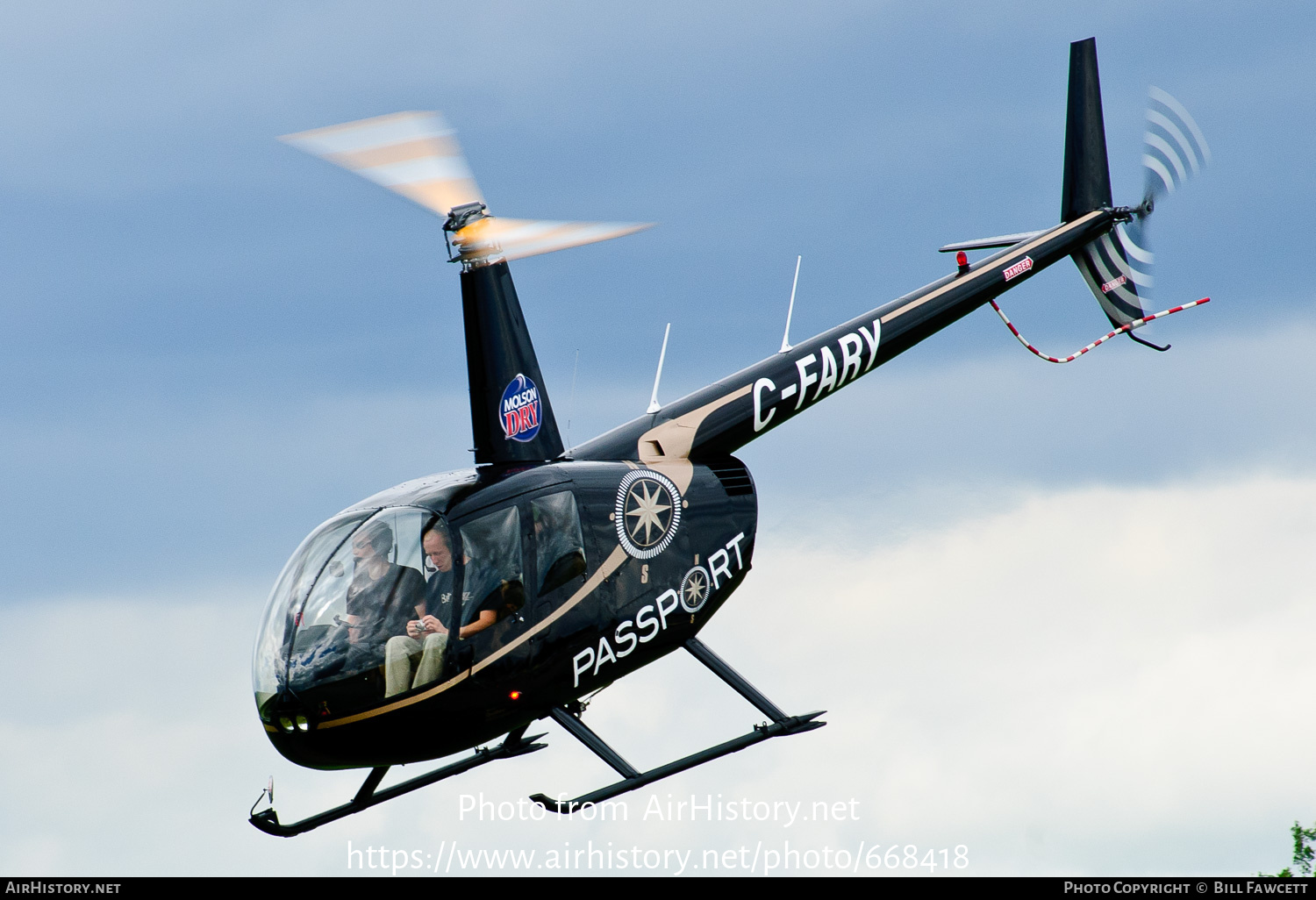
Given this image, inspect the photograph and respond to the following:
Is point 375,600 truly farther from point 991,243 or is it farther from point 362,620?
point 991,243

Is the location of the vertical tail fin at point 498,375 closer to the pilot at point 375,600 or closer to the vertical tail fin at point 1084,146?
the pilot at point 375,600

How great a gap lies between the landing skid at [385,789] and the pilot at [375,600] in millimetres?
1453

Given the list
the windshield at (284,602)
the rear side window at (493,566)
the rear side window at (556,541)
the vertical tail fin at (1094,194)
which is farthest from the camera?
the vertical tail fin at (1094,194)

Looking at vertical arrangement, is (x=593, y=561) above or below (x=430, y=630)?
above

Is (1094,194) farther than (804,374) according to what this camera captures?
Yes

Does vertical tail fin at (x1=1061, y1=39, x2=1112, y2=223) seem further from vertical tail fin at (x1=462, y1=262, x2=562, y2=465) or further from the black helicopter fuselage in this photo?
vertical tail fin at (x1=462, y1=262, x2=562, y2=465)

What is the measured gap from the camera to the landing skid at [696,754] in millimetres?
16344

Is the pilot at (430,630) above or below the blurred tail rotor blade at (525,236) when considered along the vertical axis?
below

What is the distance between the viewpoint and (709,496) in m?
18.1

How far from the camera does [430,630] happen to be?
15.2 meters

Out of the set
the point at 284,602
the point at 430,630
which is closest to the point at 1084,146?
the point at 430,630

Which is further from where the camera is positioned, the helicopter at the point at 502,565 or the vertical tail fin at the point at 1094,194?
the vertical tail fin at the point at 1094,194

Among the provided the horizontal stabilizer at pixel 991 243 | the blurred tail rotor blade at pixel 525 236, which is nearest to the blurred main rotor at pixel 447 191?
the blurred tail rotor blade at pixel 525 236

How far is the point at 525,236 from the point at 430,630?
4.15 m
